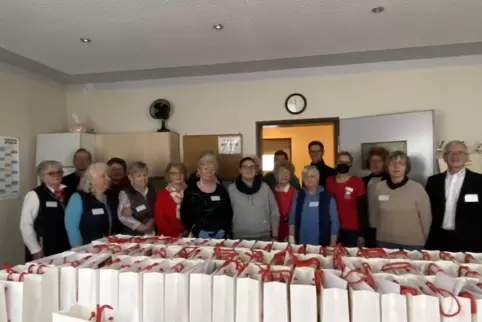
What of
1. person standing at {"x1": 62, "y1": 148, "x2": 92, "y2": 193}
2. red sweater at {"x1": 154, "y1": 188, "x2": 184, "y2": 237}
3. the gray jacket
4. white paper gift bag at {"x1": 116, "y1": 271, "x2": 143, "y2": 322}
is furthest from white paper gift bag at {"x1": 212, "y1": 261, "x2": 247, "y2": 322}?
person standing at {"x1": 62, "y1": 148, "x2": 92, "y2": 193}

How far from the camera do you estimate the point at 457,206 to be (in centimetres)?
283

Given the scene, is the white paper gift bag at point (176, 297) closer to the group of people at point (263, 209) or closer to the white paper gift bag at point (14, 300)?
the white paper gift bag at point (14, 300)

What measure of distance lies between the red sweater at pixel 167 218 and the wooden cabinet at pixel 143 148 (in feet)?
4.29

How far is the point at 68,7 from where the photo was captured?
7.79 feet

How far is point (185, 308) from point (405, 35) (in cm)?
287

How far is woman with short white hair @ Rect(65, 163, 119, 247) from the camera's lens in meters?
2.54

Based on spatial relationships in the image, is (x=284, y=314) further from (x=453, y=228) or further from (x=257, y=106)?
(x=257, y=106)

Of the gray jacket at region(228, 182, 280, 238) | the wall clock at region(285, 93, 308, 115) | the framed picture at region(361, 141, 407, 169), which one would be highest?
the wall clock at region(285, 93, 308, 115)

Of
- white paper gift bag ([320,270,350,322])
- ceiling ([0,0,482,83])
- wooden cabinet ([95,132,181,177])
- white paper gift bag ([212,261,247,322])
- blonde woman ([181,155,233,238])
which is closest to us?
white paper gift bag ([320,270,350,322])

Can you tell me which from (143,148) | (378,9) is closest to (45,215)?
(143,148)

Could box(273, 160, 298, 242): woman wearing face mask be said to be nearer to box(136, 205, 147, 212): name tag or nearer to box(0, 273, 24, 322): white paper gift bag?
box(136, 205, 147, 212): name tag

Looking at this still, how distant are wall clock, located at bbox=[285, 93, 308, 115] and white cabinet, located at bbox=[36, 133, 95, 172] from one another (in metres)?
2.44

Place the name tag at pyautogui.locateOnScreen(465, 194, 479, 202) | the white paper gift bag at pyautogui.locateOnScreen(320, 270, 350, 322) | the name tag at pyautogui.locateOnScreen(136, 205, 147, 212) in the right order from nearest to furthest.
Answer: the white paper gift bag at pyautogui.locateOnScreen(320, 270, 350, 322), the name tag at pyautogui.locateOnScreen(465, 194, 479, 202), the name tag at pyautogui.locateOnScreen(136, 205, 147, 212)

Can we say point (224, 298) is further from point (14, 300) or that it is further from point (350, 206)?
point (350, 206)
